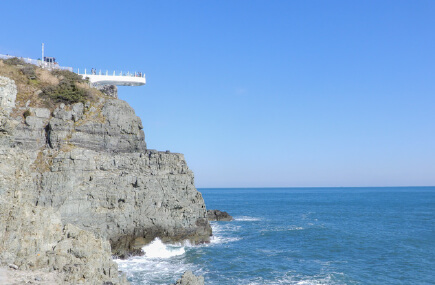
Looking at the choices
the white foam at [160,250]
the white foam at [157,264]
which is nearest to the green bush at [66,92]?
the white foam at [160,250]

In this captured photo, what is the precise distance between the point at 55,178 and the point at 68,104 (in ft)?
27.1

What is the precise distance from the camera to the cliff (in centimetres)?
2377

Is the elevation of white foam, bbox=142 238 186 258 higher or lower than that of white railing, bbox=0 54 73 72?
lower

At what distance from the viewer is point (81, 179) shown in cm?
3359

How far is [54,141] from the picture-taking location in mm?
33906

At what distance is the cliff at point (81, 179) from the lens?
78.0 ft

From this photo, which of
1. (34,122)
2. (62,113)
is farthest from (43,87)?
(34,122)

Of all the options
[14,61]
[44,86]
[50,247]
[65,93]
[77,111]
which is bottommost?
[50,247]

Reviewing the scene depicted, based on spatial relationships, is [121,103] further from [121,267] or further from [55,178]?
[121,267]

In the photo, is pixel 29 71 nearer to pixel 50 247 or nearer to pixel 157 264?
pixel 50 247

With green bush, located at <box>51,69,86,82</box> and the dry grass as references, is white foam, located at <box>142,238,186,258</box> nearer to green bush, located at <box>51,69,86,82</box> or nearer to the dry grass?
the dry grass

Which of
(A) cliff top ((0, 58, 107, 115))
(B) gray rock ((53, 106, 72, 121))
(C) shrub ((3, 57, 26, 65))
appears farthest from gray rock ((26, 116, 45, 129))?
(C) shrub ((3, 57, 26, 65))

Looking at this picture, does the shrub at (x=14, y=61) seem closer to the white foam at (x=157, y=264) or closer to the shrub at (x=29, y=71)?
the shrub at (x=29, y=71)

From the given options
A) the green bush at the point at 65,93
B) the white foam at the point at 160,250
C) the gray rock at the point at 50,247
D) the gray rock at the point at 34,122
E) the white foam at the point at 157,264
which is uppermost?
the green bush at the point at 65,93
